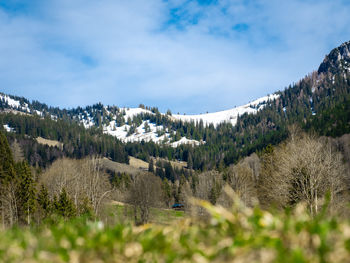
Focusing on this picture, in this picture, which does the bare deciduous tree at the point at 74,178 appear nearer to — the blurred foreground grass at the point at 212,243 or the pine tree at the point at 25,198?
the pine tree at the point at 25,198

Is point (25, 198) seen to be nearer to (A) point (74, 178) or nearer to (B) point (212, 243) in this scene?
(A) point (74, 178)

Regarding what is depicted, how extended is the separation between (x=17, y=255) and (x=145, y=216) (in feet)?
233

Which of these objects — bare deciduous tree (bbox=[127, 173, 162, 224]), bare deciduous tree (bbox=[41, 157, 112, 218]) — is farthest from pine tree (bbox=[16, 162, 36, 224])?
bare deciduous tree (bbox=[127, 173, 162, 224])

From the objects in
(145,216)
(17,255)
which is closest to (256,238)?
(17,255)

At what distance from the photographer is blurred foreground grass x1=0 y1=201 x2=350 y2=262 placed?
2350mm

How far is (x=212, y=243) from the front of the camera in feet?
8.96

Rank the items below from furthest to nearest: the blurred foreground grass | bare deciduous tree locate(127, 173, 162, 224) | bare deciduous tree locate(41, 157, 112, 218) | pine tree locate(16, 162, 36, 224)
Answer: bare deciduous tree locate(127, 173, 162, 224), bare deciduous tree locate(41, 157, 112, 218), pine tree locate(16, 162, 36, 224), the blurred foreground grass

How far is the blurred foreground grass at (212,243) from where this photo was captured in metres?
2.35

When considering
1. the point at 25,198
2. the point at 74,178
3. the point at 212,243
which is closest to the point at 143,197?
the point at 74,178

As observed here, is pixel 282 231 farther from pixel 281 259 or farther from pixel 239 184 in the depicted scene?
pixel 239 184

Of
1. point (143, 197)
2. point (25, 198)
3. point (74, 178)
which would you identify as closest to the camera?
point (25, 198)

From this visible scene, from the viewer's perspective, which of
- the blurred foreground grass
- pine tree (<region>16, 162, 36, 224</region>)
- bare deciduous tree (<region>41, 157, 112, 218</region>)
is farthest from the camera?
bare deciduous tree (<region>41, 157, 112, 218</region>)

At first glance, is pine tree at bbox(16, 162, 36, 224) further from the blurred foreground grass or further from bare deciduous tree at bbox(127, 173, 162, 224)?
the blurred foreground grass

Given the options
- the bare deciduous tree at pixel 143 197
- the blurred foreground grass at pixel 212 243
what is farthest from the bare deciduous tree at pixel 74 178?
the blurred foreground grass at pixel 212 243
